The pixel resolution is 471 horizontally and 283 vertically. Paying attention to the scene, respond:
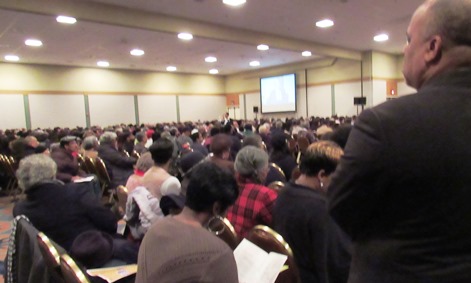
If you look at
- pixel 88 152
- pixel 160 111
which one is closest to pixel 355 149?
pixel 88 152

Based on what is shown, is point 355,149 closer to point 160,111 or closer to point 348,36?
point 348,36

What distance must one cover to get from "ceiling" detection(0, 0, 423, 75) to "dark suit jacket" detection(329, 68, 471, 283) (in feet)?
23.9

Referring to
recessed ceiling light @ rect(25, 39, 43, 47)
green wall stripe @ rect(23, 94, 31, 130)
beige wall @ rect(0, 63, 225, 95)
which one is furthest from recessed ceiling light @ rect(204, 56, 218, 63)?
green wall stripe @ rect(23, 94, 31, 130)

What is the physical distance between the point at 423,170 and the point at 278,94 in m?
18.7

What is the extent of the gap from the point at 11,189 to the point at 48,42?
471 cm

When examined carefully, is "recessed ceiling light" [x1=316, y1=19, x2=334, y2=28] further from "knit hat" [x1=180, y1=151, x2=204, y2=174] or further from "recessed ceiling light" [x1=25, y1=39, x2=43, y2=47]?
"recessed ceiling light" [x1=25, y1=39, x2=43, y2=47]

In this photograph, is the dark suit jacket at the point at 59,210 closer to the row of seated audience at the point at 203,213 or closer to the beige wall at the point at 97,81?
the row of seated audience at the point at 203,213

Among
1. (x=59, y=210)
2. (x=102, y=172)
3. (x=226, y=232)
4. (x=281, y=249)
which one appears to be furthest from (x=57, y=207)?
(x=102, y=172)

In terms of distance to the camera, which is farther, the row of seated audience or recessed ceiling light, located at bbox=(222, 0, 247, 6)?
recessed ceiling light, located at bbox=(222, 0, 247, 6)

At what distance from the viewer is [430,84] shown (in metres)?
0.91

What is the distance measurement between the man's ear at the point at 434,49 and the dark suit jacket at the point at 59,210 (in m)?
2.45

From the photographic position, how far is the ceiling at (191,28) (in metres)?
7.74

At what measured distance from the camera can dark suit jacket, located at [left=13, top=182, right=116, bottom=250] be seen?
2561 mm

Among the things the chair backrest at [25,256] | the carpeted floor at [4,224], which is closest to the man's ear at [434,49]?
the chair backrest at [25,256]
